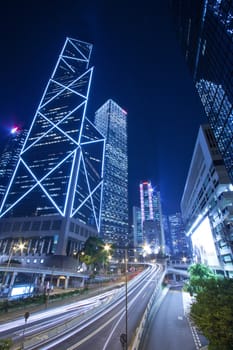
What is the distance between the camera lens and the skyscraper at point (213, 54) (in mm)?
31250

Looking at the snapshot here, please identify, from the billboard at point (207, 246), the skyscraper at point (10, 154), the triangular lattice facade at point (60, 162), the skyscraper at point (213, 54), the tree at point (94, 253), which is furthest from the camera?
the skyscraper at point (10, 154)

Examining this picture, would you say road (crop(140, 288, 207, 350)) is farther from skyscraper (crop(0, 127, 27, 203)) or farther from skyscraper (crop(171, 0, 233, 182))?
skyscraper (crop(0, 127, 27, 203))

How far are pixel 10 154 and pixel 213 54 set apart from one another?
154 meters

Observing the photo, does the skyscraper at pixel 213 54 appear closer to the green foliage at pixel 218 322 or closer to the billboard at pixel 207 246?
the green foliage at pixel 218 322

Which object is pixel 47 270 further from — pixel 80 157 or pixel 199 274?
pixel 80 157

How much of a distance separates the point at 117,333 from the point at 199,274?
3549 centimetres

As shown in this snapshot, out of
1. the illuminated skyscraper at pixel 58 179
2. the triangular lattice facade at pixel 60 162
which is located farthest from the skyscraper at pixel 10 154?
the triangular lattice facade at pixel 60 162

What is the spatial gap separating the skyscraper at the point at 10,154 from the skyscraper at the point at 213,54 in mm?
129609

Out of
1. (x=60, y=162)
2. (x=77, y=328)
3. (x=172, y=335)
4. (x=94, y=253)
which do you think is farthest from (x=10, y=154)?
(x=172, y=335)

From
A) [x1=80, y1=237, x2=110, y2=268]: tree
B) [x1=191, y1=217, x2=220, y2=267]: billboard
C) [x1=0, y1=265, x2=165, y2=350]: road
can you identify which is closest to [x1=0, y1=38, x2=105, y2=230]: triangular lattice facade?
[x1=80, y1=237, x2=110, y2=268]: tree

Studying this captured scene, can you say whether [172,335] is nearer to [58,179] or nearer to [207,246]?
[207,246]

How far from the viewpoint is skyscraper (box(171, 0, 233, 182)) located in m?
31.2

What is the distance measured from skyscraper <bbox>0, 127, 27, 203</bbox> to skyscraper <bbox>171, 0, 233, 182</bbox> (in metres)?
130

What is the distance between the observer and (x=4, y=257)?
71.8m
